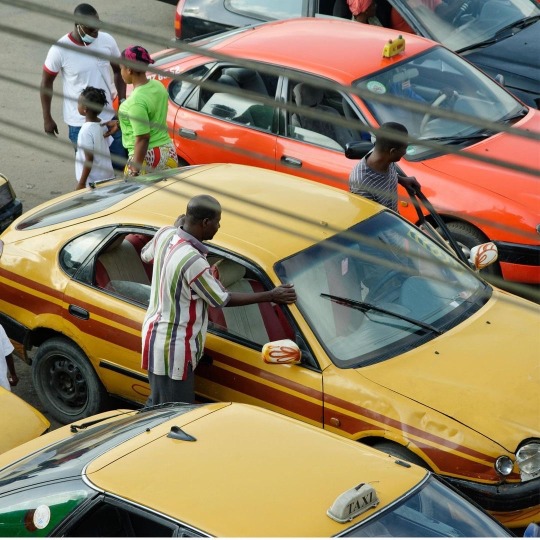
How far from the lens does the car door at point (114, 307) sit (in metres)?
6.36

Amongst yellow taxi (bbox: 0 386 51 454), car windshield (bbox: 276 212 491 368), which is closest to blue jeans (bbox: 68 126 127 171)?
car windshield (bbox: 276 212 491 368)

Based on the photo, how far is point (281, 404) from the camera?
18.9 feet

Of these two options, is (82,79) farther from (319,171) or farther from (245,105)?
(319,171)

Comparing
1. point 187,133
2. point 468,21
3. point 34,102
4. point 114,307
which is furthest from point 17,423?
point 34,102

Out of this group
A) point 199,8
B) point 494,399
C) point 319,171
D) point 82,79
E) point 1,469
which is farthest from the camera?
point 199,8

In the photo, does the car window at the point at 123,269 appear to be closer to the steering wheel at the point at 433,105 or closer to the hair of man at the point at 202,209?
the hair of man at the point at 202,209

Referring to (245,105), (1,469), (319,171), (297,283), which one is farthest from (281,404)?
(245,105)

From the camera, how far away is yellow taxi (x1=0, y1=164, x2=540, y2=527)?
5289 mm

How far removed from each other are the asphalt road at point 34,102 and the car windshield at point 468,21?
2371 mm

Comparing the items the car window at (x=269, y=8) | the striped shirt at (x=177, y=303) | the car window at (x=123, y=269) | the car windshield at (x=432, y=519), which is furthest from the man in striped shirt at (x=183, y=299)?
the car window at (x=269, y=8)

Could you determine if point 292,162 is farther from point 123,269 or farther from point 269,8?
point 269,8

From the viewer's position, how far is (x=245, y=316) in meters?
6.06

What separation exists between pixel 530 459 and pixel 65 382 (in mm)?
2944

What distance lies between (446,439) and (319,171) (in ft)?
11.4
